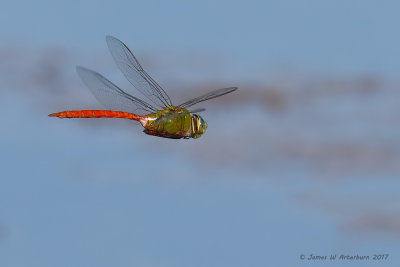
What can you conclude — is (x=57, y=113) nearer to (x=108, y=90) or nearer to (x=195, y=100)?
(x=108, y=90)

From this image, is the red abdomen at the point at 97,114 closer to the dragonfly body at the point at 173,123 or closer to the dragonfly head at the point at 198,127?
the dragonfly body at the point at 173,123

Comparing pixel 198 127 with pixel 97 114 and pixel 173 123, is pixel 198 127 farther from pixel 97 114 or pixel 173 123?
pixel 97 114

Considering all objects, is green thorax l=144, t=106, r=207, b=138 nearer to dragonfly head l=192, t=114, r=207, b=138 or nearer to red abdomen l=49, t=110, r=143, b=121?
dragonfly head l=192, t=114, r=207, b=138

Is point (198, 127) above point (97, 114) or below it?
below

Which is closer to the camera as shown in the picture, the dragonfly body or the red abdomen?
the dragonfly body

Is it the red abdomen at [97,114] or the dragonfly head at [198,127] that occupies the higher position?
the red abdomen at [97,114]

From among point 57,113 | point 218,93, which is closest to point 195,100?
point 218,93

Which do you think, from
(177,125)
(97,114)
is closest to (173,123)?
(177,125)
